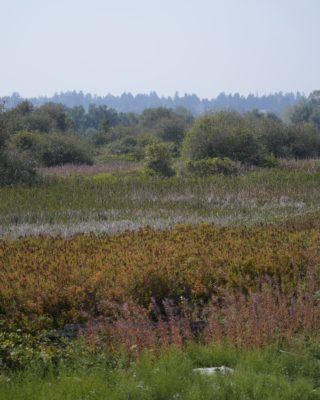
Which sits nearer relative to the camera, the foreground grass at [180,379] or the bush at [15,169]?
the foreground grass at [180,379]

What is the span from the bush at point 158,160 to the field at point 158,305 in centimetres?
1244

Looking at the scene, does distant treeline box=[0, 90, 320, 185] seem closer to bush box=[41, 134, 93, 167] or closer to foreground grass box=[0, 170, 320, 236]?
bush box=[41, 134, 93, 167]

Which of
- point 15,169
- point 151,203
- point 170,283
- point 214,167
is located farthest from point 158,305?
point 214,167

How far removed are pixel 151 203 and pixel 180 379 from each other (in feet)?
42.1

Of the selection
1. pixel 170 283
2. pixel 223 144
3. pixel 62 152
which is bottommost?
pixel 170 283

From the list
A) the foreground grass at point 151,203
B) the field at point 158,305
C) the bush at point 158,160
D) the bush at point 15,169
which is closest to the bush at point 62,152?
the bush at point 158,160

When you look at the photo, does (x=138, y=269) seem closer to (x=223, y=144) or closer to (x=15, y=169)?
(x=15, y=169)

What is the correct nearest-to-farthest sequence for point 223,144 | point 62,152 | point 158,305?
point 158,305, point 223,144, point 62,152

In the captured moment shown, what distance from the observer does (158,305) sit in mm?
8836

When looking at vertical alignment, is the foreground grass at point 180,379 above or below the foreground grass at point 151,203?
above

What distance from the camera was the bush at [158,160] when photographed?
2908 centimetres

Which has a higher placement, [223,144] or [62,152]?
[223,144]

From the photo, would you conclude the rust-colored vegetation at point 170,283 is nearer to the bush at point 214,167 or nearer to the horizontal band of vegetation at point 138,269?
the horizontal band of vegetation at point 138,269

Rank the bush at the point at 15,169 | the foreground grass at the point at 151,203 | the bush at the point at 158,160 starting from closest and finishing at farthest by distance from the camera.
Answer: the foreground grass at the point at 151,203
the bush at the point at 15,169
the bush at the point at 158,160
